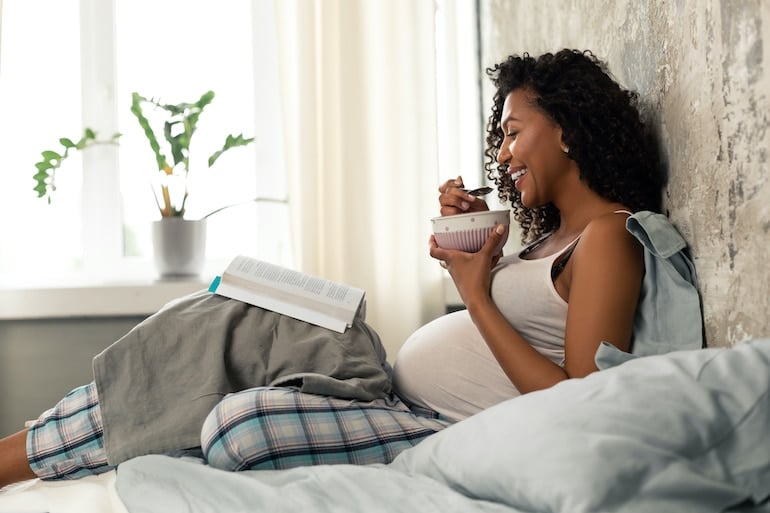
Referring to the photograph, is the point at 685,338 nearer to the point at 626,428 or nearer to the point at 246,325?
the point at 626,428

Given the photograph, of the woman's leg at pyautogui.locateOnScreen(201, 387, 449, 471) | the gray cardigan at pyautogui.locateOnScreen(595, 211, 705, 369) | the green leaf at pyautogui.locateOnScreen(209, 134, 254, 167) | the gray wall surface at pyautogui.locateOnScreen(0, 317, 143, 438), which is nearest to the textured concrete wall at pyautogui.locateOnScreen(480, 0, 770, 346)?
the gray cardigan at pyautogui.locateOnScreen(595, 211, 705, 369)

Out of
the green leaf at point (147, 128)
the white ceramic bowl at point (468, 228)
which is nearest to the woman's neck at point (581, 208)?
the white ceramic bowl at point (468, 228)

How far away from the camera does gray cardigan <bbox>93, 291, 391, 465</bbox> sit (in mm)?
1418

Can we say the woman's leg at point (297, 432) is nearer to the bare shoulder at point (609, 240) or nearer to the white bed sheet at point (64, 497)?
the white bed sheet at point (64, 497)

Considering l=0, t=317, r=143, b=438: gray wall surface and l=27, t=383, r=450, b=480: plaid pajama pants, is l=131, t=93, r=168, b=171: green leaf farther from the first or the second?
l=27, t=383, r=450, b=480: plaid pajama pants

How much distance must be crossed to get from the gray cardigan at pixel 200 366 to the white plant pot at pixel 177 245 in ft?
3.33

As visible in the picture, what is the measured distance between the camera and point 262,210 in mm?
2717

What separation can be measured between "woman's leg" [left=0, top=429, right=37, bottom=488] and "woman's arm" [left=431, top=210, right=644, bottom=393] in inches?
30.2

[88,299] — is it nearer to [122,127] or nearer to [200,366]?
[122,127]

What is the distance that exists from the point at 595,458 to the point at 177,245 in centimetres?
204

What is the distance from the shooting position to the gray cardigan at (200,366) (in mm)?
1418

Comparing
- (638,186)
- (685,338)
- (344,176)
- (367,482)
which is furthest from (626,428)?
(344,176)

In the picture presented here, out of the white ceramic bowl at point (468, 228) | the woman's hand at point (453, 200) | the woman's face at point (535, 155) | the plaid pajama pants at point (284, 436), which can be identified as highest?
the woman's face at point (535, 155)

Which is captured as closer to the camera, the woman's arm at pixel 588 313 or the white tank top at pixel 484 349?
the woman's arm at pixel 588 313
